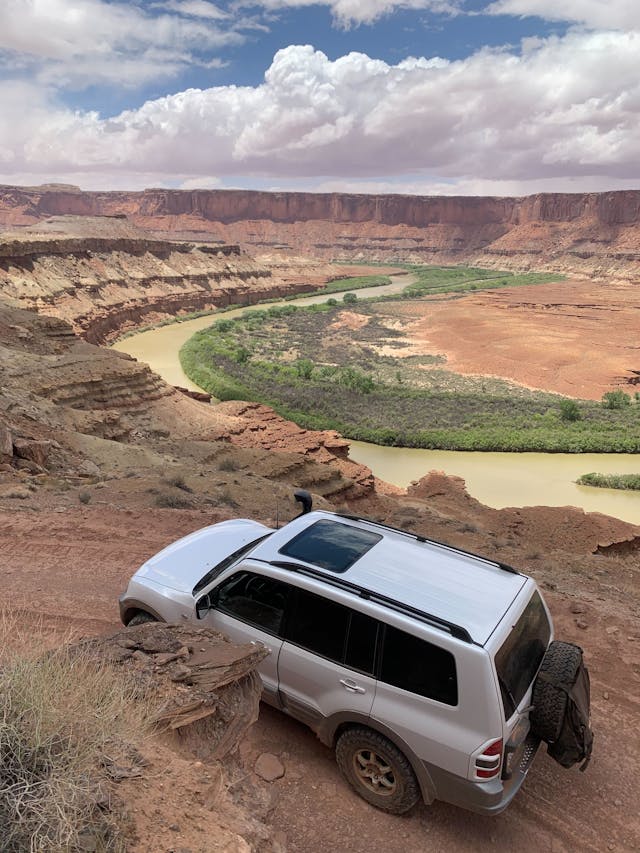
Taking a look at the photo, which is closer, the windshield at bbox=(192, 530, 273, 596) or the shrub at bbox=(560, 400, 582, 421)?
the windshield at bbox=(192, 530, 273, 596)

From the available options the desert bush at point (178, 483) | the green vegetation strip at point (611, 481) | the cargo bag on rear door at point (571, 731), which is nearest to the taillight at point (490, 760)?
the cargo bag on rear door at point (571, 731)

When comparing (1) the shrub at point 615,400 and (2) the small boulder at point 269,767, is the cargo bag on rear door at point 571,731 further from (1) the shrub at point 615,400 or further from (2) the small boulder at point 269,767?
(1) the shrub at point 615,400

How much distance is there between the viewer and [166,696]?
3508mm

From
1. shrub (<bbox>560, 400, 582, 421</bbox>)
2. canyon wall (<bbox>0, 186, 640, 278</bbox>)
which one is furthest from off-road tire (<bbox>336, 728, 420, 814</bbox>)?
canyon wall (<bbox>0, 186, 640, 278</bbox>)

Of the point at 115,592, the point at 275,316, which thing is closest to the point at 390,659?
the point at 115,592

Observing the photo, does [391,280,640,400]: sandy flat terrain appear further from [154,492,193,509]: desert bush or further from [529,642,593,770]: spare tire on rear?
[529,642,593,770]: spare tire on rear

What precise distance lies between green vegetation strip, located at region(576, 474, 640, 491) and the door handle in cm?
2030

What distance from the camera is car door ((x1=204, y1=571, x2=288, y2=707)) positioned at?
15.0ft

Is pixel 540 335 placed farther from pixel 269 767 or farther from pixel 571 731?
pixel 269 767

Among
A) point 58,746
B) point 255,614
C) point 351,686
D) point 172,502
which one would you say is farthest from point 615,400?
point 58,746

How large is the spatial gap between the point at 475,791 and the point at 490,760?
26 cm

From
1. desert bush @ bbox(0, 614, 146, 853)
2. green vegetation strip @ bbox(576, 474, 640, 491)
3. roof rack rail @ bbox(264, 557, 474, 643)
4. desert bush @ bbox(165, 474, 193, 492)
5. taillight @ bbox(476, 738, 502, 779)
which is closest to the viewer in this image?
desert bush @ bbox(0, 614, 146, 853)

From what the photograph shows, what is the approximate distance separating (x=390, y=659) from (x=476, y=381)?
3571 cm

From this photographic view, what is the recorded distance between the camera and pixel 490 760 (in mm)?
3715
